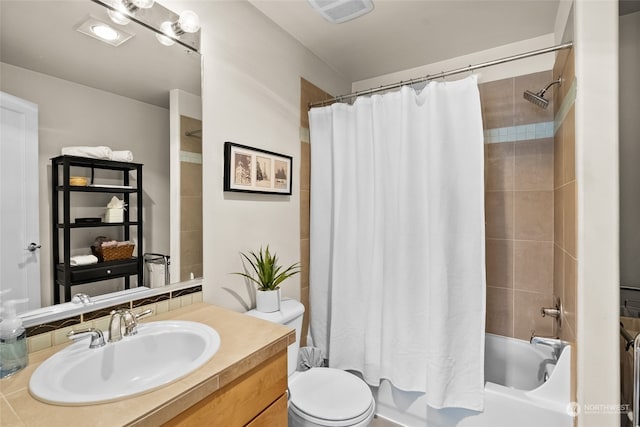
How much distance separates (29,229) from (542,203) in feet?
8.68

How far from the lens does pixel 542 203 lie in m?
2.08

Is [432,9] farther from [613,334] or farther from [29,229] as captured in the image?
[29,229]

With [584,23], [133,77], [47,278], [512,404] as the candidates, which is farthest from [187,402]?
[584,23]

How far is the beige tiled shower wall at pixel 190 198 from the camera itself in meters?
1.41

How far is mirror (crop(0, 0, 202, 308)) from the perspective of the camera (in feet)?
3.25

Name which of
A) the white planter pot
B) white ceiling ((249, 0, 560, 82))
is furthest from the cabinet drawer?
white ceiling ((249, 0, 560, 82))

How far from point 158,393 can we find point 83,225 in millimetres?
670

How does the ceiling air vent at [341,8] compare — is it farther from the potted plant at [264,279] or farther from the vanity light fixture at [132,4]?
the potted plant at [264,279]

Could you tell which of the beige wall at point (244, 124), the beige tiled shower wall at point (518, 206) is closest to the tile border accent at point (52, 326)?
the beige wall at point (244, 124)

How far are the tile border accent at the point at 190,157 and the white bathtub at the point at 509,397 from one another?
172 cm

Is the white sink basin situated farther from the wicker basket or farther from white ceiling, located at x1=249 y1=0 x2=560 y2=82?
white ceiling, located at x1=249 y1=0 x2=560 y2=82

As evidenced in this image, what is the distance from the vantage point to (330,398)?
1.50 m

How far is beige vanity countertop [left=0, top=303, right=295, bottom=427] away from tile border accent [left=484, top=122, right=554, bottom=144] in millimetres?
1993

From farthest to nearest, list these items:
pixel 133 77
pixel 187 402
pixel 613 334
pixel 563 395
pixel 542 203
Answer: pixel 542 203 → pixel 563 395 → pixel 133 77 → pixel 613 334 → pixel 187 402
